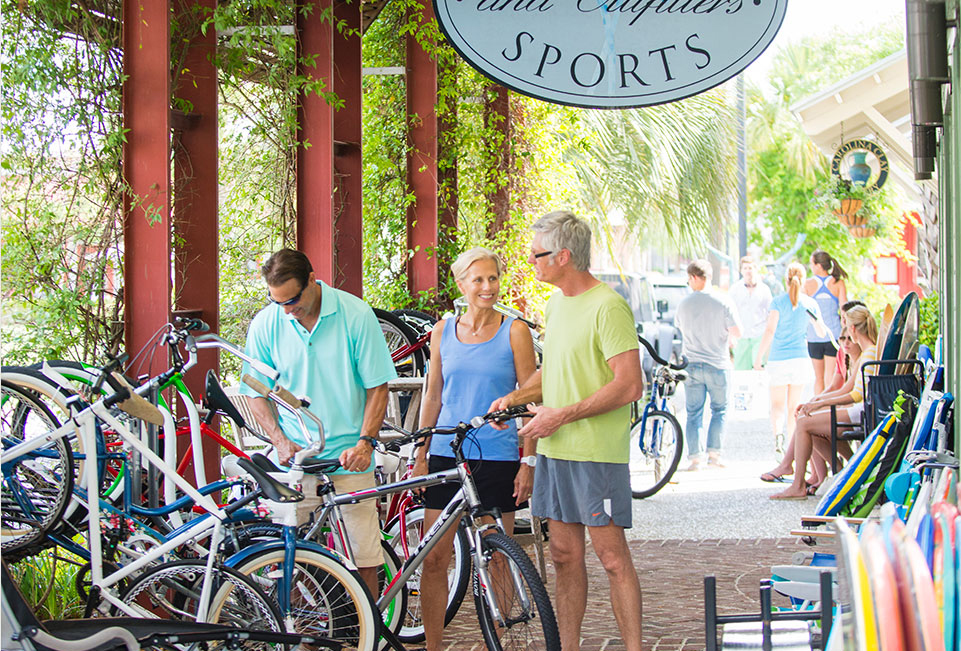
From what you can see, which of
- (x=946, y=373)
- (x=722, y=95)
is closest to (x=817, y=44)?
(x=722, y=95)

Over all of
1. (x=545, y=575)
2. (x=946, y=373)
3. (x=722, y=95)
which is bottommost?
(x=545, y=575)

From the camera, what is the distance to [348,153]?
22.7 feet

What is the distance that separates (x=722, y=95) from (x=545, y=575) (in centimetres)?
1205

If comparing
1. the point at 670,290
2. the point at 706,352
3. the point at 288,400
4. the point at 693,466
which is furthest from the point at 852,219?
the point at 288,400

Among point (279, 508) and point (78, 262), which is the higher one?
point (78, 262)

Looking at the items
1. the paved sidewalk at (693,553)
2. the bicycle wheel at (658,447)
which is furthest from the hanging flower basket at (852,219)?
the bicycle wheel at (658,447)

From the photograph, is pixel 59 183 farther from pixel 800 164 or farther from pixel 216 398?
pixel 800 164

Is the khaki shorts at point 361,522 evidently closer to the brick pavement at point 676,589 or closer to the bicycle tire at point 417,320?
the brick pavement at point 676,589

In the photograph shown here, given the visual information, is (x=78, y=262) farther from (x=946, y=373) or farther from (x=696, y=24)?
(x=946, y=373)

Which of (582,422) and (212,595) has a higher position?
(582,422)

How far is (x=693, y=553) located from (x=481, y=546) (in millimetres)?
3045

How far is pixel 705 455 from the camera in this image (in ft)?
32.8

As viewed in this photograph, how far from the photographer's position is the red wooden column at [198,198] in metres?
5.10

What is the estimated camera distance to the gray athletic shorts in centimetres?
386
